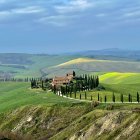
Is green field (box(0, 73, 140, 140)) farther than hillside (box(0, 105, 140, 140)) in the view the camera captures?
Yes

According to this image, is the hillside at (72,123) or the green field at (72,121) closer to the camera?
the hillside at (72,123)

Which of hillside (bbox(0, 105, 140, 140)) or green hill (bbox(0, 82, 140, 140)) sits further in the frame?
green hill (bbox(0, 82, 140, 140))

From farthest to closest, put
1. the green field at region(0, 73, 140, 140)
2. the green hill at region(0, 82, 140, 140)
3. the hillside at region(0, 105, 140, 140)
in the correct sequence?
the green field at region(0, 73, 140, 140), the green hill at region(0, 82, 140, 140), the hillside at region(0, 105, 140, 140)

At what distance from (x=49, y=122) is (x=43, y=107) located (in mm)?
14505

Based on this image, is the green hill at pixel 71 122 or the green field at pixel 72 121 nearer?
the green hill at pixel 71 122

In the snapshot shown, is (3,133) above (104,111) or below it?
below

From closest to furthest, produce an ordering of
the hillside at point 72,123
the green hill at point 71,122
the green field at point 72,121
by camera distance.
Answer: the hillside at point 72,123
the green hill at point 71,122
the green field at point 72,121

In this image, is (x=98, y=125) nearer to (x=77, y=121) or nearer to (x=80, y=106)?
(x=77, y=121)

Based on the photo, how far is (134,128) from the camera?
4739 inches

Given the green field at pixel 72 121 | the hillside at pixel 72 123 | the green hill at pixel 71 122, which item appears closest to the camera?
the hillside at pixel 72 123

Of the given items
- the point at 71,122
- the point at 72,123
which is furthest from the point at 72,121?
the point at 72,123

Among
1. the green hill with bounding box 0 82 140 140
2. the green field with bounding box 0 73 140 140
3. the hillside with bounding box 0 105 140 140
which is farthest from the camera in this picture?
the green field with bounding box 0 73 140 140

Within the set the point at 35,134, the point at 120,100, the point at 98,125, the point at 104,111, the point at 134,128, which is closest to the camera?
the point at 134,128

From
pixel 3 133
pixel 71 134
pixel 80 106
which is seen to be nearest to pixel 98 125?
pixel 71 134
